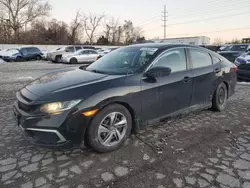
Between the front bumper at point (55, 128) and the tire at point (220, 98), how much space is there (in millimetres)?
3076

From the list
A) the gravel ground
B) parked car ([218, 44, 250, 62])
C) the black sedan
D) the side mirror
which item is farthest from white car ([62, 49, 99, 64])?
the side mirror

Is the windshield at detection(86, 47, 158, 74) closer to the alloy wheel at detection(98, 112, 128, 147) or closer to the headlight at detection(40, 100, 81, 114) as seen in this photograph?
the alloy wheel at detection(98, 112, 128, 147)

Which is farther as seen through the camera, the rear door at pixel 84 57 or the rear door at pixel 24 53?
the rear door at pixel 24 53

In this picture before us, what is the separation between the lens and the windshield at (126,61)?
3.39 metres

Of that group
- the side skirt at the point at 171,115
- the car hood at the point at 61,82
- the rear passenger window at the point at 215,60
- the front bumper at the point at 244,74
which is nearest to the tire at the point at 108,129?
the side skirt at the point at 171,115

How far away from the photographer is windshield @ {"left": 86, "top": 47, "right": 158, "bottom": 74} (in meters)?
3.39

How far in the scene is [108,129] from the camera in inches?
117

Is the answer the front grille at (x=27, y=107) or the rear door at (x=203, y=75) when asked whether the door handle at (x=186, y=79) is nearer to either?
the rear door at (x=203, y=75)

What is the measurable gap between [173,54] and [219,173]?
205cm

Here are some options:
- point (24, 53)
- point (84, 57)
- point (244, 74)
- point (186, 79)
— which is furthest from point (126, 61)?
point (24, 53)

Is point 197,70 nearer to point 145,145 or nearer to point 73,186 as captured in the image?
point 145,145

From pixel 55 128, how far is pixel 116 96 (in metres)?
0.87

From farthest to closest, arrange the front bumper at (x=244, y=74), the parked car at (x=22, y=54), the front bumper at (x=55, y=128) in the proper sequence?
the parked car at (x=22, y=54)
the front bumper at (x=244, y=74)
the front bumper at (x=55, y=128)

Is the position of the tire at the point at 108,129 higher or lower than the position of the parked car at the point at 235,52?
lower
